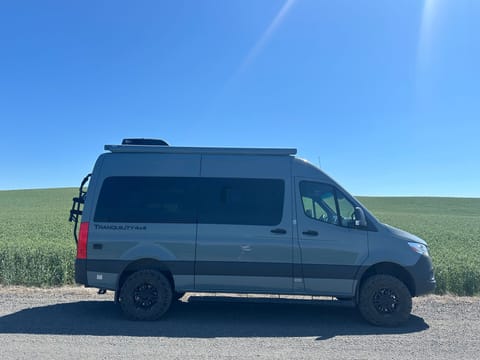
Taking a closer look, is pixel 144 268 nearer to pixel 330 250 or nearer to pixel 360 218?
pixel 330 250

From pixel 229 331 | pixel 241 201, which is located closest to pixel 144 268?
pixel 229 331

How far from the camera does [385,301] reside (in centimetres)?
620

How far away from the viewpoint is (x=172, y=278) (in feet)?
21.2

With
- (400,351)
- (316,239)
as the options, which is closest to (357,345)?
(400,351)

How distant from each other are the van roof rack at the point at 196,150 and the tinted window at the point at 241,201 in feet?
1.58

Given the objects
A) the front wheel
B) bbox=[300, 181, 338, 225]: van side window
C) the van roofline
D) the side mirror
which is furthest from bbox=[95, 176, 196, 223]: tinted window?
the front wheel

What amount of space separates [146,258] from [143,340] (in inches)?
54.6

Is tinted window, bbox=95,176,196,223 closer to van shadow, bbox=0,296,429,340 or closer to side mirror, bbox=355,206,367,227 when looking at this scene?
van shadow, bbox=0,296,429,340

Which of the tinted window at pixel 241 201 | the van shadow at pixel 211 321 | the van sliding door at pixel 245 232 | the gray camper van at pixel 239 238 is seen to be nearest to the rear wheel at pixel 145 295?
the gray camper van at pixel 239 238

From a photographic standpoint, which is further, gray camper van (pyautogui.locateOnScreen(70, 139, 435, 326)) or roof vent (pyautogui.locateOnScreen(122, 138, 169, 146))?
roof vent (pyautogui.locateOnScreen(122, 138, 169, 146))

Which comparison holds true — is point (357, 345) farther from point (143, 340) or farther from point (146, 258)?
point (146, 258)

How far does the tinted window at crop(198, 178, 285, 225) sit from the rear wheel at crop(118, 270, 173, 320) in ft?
3.97

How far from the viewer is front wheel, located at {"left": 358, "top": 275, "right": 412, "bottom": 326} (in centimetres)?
613

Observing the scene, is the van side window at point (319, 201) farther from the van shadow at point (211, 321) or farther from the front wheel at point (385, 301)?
the van shadow at point (211, 321)
